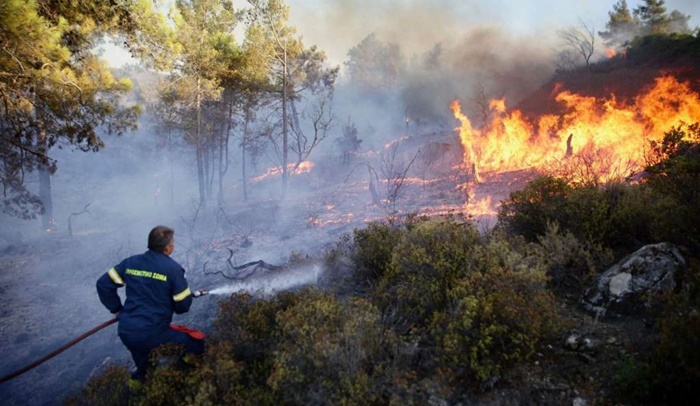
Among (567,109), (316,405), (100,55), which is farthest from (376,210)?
(567,109)

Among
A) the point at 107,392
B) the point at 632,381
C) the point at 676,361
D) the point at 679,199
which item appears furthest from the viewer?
the point at 679,199

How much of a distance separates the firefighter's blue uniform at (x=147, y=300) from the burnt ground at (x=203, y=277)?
2.03 metres

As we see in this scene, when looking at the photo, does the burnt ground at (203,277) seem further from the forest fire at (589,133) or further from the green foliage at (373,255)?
the forest fire at (589,133)

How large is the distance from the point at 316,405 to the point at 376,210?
1182 centimetres

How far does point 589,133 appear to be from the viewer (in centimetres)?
1584

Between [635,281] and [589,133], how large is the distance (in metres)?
14.2

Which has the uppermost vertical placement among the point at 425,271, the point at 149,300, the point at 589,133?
the point at 589,133

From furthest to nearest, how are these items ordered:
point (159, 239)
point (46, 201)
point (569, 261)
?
1. point (46, 201)
2. point (569, 261)
3. point (159, 239)

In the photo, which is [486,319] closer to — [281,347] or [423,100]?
[281,347]

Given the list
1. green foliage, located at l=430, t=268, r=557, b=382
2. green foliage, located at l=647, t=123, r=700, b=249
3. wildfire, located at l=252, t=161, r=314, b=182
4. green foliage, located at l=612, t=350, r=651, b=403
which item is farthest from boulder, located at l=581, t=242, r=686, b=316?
wildfire, located at l=252, t=161, r=314, b=182

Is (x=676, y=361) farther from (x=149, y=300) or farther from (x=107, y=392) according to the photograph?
(x=107, y=392)

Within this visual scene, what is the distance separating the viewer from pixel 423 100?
140ft

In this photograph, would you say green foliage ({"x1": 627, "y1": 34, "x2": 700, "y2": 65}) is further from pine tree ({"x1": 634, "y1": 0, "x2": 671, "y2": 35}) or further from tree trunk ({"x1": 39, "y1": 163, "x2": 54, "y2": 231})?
tree trunk ({"x1": 39, "y1": 163, "x2": 54, "y2": 231})

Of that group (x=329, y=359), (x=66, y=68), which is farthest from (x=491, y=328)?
(x=66, y=68)
